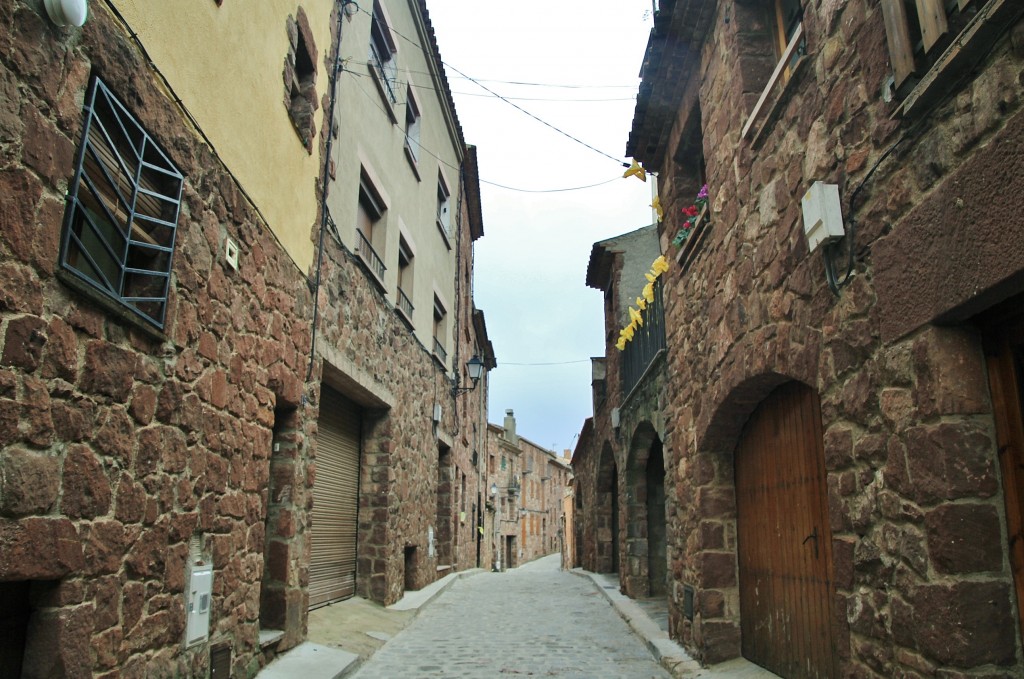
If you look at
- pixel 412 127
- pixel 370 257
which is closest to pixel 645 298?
pixel 370 257

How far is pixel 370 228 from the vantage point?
9438mm

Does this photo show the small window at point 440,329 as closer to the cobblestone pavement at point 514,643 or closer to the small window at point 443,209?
the small window at point 443,209

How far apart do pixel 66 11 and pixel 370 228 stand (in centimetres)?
661

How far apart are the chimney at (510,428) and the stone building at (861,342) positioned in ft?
108

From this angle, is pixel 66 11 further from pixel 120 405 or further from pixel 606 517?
pixel 606 517

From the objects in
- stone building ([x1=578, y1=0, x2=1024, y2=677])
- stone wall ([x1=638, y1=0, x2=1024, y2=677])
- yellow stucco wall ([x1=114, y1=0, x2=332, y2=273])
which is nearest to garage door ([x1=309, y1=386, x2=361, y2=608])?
yellow stucco wall ([x1=114, y1=0, x2=332, y2=273])

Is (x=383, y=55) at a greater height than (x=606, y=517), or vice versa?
(x=383, y=55)

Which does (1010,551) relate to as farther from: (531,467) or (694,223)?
(531,467)

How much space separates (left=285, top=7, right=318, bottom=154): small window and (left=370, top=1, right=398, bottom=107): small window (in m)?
2.38

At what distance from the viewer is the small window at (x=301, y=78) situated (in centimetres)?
583

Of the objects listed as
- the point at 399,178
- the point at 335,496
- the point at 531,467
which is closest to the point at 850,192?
the point at 335,496

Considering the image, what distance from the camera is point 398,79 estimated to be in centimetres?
1058

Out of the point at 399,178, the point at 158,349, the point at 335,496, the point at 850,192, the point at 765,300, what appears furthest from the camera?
the point at 399,178

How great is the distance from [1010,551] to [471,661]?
4763mm
